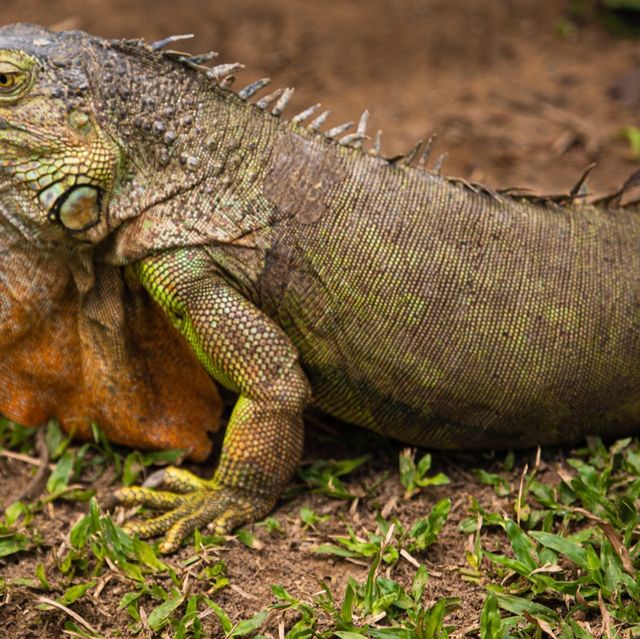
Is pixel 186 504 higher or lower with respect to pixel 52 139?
lower

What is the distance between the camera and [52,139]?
388 cm

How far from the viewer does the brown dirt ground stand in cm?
757

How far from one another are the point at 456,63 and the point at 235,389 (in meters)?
5.84

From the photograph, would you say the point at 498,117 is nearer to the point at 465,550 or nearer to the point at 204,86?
the point at 204,86

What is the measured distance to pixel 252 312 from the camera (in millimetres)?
4059

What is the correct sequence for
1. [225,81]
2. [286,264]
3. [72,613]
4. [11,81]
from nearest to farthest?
[72,613]
[11,81]
[286,264]
[225,81]

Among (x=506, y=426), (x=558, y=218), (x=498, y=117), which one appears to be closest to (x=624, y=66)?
(x=498, y=117)

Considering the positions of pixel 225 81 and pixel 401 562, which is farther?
pixel 225 81

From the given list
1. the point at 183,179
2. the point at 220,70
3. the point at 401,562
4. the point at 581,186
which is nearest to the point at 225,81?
the point at 220,70

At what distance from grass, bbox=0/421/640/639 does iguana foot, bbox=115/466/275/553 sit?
7 cm

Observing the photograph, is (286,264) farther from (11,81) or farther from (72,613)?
(72,613)

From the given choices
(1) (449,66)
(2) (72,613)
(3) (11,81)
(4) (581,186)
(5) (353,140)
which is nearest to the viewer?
(2) (72,613)

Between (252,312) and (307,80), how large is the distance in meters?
4.98

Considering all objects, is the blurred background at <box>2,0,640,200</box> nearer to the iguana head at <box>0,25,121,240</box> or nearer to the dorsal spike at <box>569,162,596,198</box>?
the dorsal spike at <box>569,162,596,198</box>
